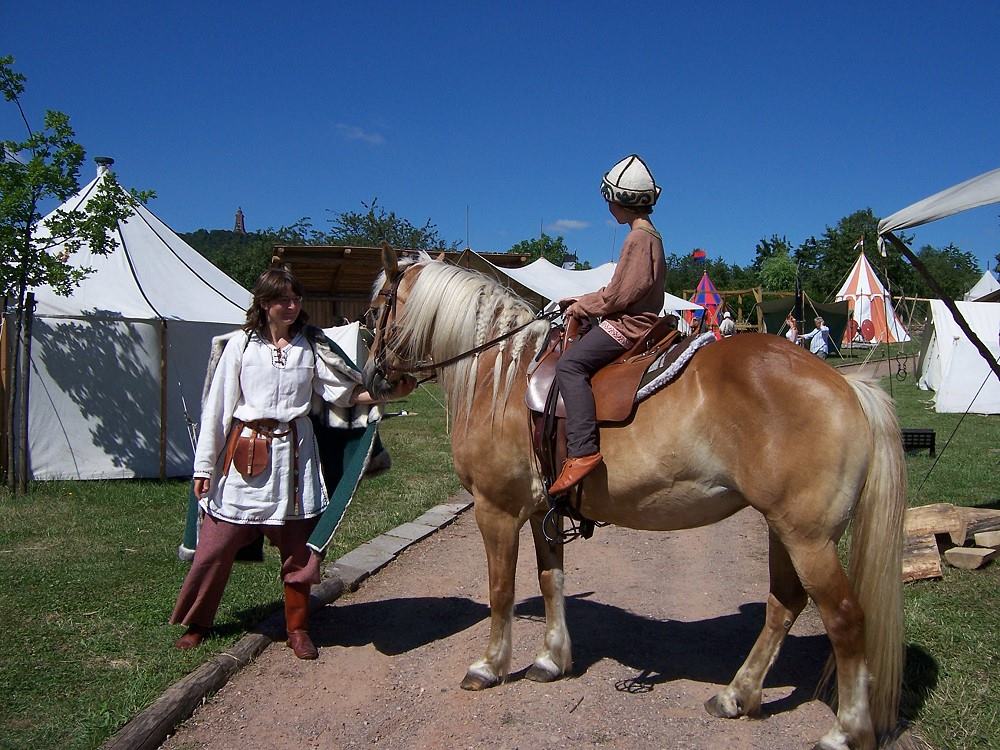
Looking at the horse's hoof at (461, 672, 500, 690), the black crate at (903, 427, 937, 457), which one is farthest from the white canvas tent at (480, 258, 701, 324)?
the horse's hoof at (461, 672, 500, 690)

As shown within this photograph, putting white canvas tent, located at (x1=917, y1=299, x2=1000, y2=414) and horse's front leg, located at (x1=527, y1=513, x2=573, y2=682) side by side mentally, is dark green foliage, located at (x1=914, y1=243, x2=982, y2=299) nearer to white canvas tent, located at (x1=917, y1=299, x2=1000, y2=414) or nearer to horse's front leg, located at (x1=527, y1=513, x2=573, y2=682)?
white canvas tent, located at (x1=917, y1=299, x2=1000, y2=414)

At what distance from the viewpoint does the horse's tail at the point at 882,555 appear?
302 centimetres

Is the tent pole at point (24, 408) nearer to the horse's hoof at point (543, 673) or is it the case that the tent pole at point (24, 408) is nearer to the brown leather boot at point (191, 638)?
the brown leather boot at point (191, 638)

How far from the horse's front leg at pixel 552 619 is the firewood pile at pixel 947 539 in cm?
268

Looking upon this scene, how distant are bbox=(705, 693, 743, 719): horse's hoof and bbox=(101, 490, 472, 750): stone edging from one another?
2.48 metres

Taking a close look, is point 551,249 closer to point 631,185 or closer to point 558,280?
point 558,280

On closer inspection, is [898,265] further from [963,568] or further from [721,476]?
[721,476]

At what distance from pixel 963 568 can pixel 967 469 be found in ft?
13.4

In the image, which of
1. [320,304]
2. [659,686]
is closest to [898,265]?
[320,304]

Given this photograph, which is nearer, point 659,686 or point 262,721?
point 262,721

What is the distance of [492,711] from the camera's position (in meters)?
3.51

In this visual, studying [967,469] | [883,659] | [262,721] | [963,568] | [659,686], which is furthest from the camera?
[967,469]

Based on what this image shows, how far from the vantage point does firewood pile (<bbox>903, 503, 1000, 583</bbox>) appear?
16.6ft

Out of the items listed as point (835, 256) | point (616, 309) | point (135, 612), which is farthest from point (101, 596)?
point (835, 256)
